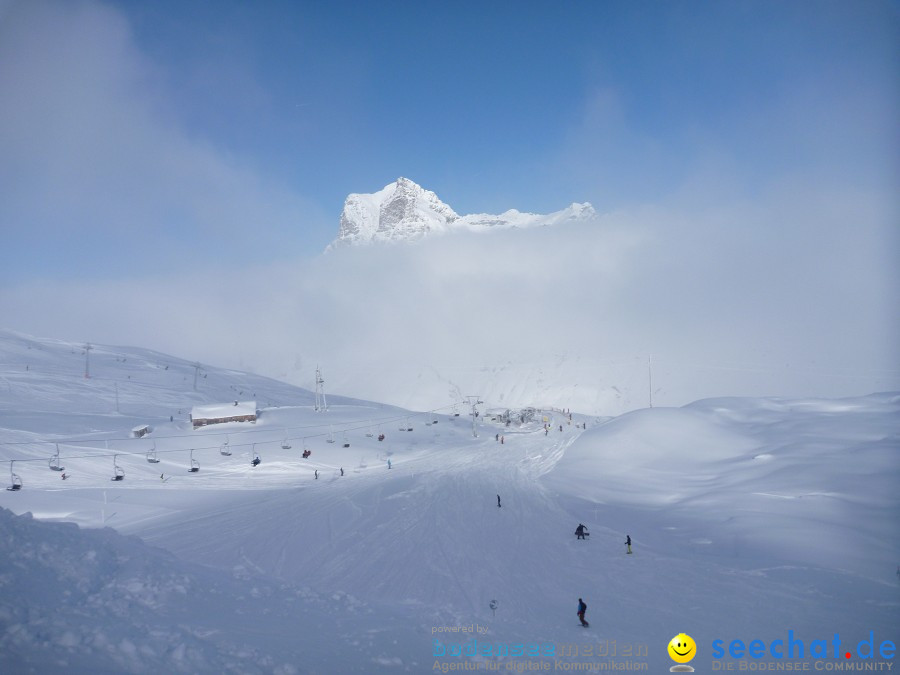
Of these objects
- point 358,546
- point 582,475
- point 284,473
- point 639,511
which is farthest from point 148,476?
point 639,511

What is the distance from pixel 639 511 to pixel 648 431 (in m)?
16.6

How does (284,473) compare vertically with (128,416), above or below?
below

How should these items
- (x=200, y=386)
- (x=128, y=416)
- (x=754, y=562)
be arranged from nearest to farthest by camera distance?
1. (x=754, y=562)
2. (x=128, y=416)
3. (x=200, y=386)

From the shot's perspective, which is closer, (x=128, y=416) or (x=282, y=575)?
(x=282, y=575)

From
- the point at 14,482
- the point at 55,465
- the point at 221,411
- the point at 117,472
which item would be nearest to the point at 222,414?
the point at 221,411

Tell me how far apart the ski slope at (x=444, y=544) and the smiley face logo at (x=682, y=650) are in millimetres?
231

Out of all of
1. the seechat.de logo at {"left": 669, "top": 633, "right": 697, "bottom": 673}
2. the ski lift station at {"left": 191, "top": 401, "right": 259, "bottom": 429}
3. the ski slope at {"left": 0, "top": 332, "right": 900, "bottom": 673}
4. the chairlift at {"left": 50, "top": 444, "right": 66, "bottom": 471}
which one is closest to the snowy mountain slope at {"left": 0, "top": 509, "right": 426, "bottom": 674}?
the ski slope at {"left": 0, "top": 332, "right": 900, "bottom": 673}

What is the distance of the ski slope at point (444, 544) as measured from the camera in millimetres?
10422

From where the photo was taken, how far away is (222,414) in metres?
56.4

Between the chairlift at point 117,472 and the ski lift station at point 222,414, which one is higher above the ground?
the ski lift station at point 222,414

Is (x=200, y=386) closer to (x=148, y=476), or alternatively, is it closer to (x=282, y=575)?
(x=148, y=476)

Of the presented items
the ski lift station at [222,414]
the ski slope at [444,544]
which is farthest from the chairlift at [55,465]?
the ski lift station at [222,414]

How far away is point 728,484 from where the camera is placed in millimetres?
28172

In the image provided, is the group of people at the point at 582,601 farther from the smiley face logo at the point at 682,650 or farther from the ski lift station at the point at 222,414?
the ski lift station at the point at 222,414
